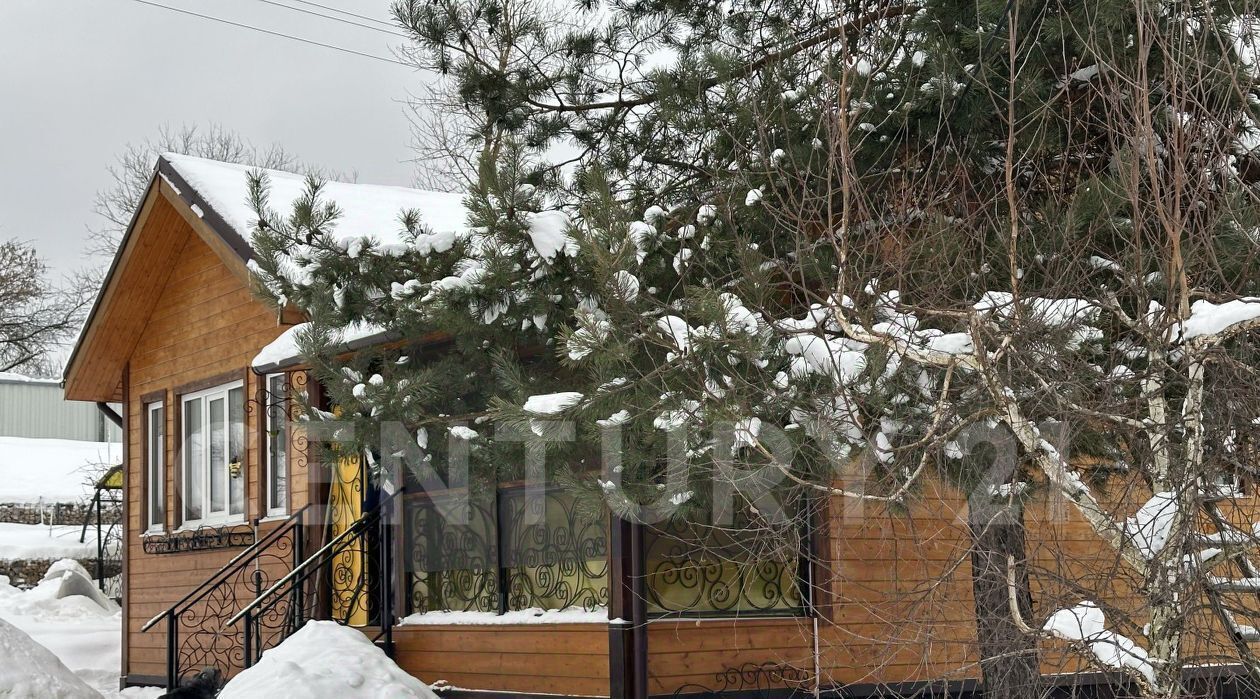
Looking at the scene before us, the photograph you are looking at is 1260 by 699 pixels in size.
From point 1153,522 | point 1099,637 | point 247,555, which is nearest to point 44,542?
point 247,555

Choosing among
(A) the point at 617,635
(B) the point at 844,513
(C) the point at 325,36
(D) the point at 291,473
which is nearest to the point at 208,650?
(D) the point at 291,473

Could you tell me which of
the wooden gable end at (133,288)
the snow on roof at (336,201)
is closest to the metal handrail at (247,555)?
the snow on roof at (336,201)

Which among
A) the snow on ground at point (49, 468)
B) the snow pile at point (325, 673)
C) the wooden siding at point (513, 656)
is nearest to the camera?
the snow pile at point (325, 673)

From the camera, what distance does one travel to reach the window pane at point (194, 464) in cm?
1178

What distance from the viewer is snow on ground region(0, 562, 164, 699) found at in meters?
8.45

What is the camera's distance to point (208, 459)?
38.2ft

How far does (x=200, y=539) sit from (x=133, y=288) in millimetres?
2636

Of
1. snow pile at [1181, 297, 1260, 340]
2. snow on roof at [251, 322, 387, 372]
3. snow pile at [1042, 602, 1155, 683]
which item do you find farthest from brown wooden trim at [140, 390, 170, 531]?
snow pile at [1181, 297, 1260, 340]

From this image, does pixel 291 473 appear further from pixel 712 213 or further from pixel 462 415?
pixel 712 213

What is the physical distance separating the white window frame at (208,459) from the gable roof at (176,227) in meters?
1.19

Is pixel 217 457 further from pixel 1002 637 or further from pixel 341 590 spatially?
pixel 1002 637

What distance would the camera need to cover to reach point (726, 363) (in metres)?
5.12

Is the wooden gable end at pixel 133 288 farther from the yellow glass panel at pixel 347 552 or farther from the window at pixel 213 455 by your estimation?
the yellow glass panel at pixel 347 552

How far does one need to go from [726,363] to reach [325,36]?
21.8 meters
